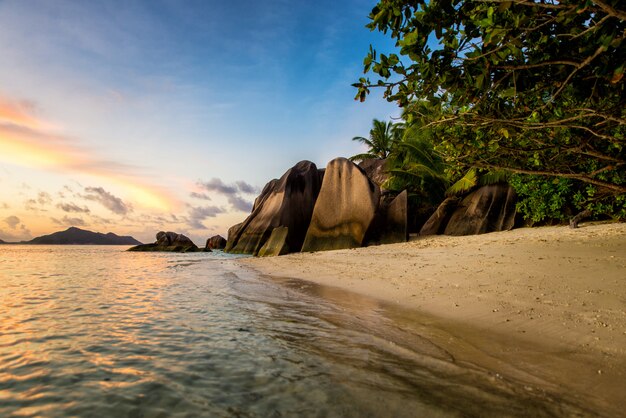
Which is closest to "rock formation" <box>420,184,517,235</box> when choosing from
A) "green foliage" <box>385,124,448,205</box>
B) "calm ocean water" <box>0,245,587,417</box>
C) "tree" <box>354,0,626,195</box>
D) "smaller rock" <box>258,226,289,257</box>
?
"green foliage" <box>385,124,448,205</box>

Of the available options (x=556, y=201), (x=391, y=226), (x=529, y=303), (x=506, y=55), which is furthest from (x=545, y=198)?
(x=506, y=55)

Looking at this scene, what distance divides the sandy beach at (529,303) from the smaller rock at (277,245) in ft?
24.0

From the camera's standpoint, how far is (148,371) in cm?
226

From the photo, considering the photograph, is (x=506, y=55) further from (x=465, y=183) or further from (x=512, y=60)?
(x=465, y=183)

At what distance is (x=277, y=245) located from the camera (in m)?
14.6

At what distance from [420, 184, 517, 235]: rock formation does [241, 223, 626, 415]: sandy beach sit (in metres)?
Result: 4.66

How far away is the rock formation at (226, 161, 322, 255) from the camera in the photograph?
17.6 metres

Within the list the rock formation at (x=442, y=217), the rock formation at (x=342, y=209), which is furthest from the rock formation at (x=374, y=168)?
the rock formation at (x=342, y=209)

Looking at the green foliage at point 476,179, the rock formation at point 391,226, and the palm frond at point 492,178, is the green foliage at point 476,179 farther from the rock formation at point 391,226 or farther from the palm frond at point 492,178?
the rock formation at point 391,226

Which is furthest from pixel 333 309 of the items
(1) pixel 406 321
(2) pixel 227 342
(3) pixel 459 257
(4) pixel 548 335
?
(3) pixel 459 257

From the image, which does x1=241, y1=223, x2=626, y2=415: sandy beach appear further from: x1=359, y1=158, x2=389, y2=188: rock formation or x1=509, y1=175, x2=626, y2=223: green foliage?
x1=359, y1=158, x2=389, y2=188: rock formation

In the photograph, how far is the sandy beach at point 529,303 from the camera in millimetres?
2264

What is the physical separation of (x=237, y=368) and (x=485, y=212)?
39.4 feet

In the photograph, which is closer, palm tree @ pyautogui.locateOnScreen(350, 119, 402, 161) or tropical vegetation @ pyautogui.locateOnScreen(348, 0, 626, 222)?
tropical vegetation @ pyautogui.locateOnScreen(348, 0, 626, 222)
